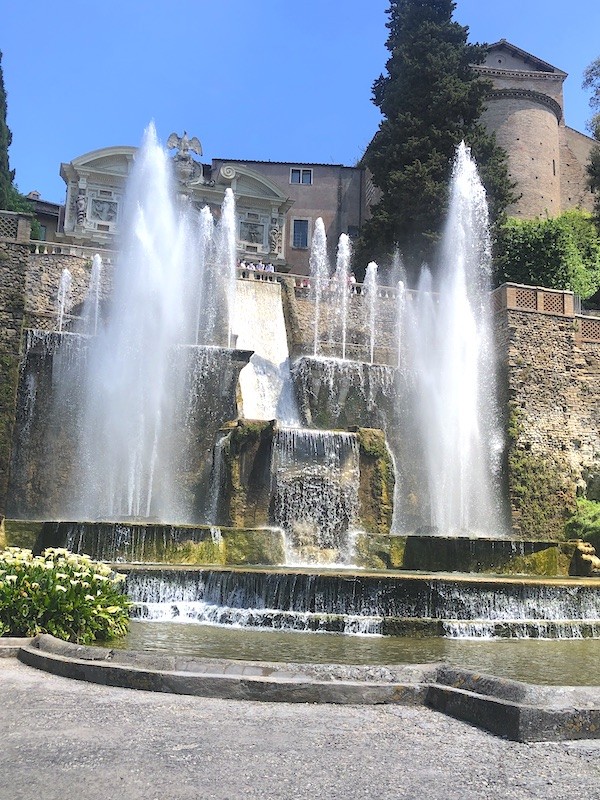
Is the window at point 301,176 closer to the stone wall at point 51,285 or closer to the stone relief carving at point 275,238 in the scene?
the stone relief carving at point 275,238

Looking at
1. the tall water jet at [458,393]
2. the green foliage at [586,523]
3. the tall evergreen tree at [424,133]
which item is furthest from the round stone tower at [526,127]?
the green foliage at [586,523]

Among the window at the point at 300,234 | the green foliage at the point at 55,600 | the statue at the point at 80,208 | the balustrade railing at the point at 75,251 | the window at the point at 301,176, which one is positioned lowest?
the green foliage at the point at 55,600

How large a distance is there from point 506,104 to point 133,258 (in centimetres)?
2375

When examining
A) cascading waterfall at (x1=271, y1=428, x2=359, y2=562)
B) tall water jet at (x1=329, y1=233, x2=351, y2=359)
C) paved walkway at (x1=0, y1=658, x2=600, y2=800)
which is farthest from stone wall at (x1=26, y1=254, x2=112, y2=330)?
paved walkway at (x1=0, y1=658, x2=600, y2=800)

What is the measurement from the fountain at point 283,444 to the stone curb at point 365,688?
373 cm

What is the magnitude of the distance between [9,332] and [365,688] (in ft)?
48.1

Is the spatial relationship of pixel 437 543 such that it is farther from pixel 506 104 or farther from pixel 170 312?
pixel 506 104

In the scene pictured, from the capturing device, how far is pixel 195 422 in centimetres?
1891

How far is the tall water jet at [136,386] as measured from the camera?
1828cm

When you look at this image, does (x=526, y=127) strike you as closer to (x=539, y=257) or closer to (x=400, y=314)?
(x=539, y=257)

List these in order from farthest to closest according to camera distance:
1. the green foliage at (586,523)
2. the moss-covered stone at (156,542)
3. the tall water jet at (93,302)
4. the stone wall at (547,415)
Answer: the tall water jet at (93,302)
the stone wall at (547,415)
the green foliage at (586,523)
the moss-covered stone at (156,542)

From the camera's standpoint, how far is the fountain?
32.0 feet

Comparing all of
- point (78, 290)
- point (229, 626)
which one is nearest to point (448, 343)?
point (78, 290)

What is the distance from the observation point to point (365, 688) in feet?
16.4
